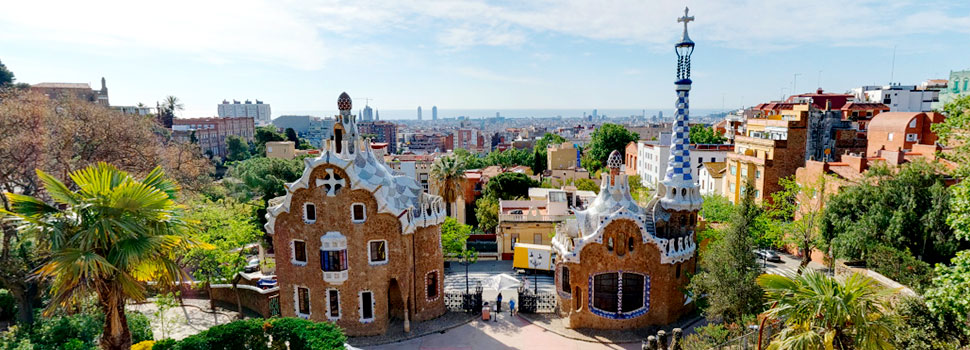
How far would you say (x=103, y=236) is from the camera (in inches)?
493

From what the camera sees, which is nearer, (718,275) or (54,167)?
(718,275)

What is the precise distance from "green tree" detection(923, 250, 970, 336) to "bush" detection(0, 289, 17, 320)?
36.5 meters

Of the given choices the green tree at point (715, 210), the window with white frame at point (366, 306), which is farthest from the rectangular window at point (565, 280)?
the green tree at point (715, 210)

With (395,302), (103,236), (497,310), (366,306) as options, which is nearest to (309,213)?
(366,306)

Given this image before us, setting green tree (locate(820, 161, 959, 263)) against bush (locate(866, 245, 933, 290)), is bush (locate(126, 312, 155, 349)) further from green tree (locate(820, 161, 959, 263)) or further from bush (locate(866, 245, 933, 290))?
green tree (locate(820, 161, 959, 263))

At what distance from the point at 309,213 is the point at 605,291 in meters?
14.7

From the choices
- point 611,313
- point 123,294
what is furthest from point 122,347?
point 611,313

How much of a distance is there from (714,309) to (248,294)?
24.3 metres

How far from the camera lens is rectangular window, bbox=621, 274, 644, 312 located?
25.7m

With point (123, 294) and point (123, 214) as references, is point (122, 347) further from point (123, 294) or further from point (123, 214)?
point (123, 214)

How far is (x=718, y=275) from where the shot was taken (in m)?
20.6

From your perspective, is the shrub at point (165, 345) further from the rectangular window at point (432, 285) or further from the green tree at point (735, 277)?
the green tree at point (735, 277)

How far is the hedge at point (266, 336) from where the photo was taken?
18.6 meters

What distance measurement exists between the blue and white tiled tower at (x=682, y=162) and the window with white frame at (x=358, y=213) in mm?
14833
